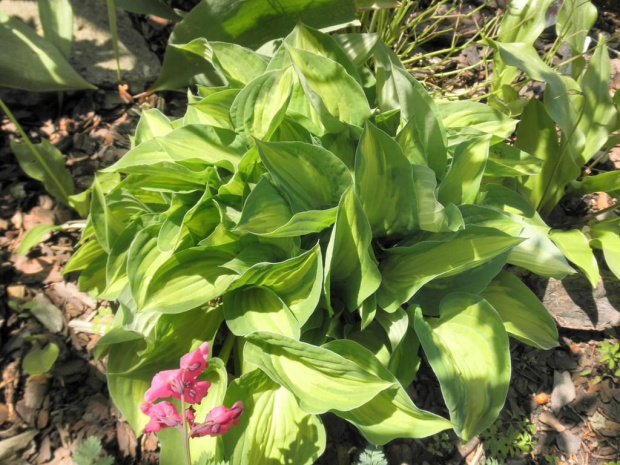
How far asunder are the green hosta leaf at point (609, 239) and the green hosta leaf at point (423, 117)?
2.26 feet

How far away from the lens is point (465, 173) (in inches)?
61.6

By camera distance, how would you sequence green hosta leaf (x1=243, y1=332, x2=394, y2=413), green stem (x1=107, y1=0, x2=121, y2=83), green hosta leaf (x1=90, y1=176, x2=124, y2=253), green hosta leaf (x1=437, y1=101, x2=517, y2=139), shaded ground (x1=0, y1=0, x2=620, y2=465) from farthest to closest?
green stem (x1=107, y1=0, x2=121, y2=83) < green hosta leaf (x1=437, y1=101, x2=517, y2=139) < shaded ground (x1=0, y1=0, x2=620, y2=465) < green hosta leaf (x1=90, y1=176, x2=124, y2=253) < green hosta leaf (x1=243, y1=332, x2=394, y2=413)

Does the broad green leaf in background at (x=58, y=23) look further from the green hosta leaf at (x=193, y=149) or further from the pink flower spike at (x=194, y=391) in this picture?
the pink flower spike at (x=194, y=391)

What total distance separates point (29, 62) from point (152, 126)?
0.66 meters

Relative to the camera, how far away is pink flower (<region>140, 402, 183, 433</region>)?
1063 mm

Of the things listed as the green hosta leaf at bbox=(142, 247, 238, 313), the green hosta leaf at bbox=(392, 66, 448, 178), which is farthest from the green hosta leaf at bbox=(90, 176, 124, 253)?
the green hosta leaf at bbox=(392, 66, 448, 178)

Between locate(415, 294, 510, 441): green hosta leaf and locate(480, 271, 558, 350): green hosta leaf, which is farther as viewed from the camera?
locate(480, 271, 558, 350): green hosta leaf

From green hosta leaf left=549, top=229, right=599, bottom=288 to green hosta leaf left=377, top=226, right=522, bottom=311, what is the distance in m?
0.59

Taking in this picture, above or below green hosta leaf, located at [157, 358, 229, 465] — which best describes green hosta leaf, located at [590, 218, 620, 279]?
above

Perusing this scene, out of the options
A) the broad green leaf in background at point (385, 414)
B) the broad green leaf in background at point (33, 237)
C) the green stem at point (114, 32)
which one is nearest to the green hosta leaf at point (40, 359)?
the broad green leaf in background at point (33, 237)

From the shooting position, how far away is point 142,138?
1.80 meters

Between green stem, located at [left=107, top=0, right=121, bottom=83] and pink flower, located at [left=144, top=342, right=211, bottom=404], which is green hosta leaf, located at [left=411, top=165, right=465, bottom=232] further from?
green stem, located at [left=107, top=0, right=121, bottom=83]

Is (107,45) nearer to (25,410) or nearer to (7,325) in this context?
(7,325)

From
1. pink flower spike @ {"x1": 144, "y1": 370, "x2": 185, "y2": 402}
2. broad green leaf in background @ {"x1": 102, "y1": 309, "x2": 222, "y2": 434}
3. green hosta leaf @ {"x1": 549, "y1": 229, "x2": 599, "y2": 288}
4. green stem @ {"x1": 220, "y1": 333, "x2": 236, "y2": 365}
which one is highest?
pink flower spike @ {"x1": 144, "y1": 370, "x2": 185, "y2": 402}
